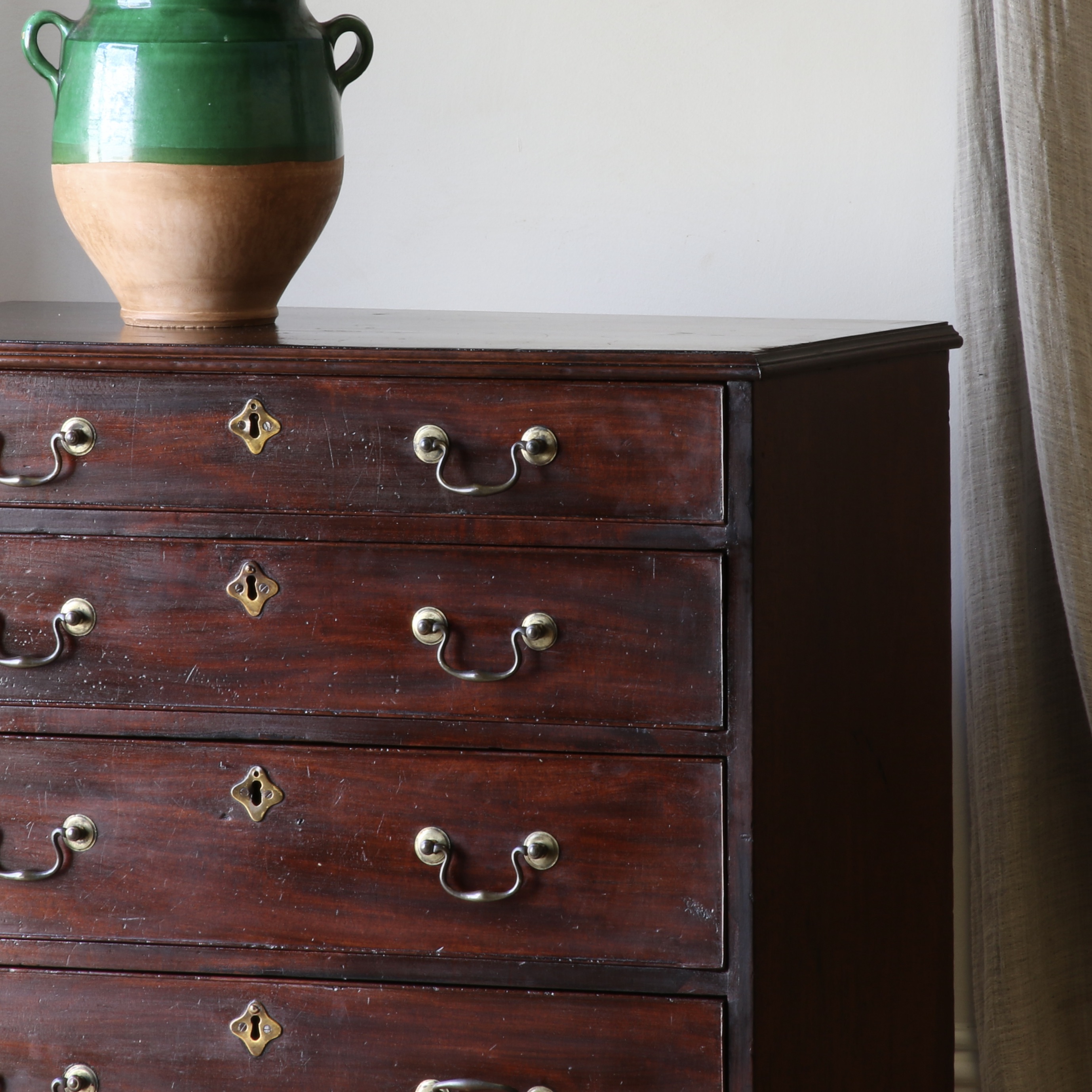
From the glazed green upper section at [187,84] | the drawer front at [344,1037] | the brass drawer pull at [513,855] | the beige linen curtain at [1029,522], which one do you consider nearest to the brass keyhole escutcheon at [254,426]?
the glazed green upper section at [187,84]

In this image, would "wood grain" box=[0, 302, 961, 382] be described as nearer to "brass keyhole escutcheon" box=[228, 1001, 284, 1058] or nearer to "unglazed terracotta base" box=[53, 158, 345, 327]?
"unglazed terracotta base" box=[53, 158, 345, 327]

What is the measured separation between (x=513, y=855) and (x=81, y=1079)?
1.37 feet

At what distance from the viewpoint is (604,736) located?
106 cm

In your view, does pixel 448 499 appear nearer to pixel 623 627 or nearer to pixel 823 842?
pixel 623 627

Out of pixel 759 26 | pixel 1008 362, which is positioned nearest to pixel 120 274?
pixel 759 26

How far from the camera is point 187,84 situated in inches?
45.2

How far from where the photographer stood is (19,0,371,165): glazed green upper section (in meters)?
1.15

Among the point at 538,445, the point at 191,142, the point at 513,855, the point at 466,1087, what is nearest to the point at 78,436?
the point at 191,142

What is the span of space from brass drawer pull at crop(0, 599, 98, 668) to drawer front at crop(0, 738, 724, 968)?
0.24 ft

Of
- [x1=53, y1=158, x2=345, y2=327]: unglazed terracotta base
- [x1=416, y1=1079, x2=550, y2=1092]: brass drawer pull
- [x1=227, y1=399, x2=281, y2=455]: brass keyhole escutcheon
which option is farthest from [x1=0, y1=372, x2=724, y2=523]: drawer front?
[x1=416, y1=1079, x2=550, y2=1092]: brass drawer pull

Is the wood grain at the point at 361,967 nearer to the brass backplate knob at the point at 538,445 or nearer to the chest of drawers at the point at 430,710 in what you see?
the chest of drawers at the point at 430,710

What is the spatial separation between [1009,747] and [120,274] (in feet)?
3.41

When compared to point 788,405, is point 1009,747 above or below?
below

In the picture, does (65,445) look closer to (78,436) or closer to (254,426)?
(78,436)
